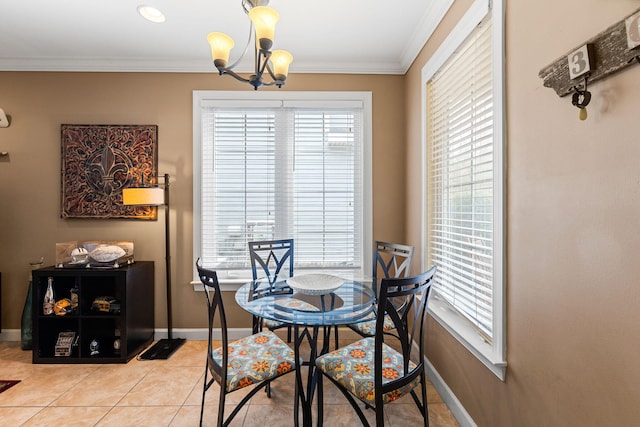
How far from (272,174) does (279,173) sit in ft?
0.23

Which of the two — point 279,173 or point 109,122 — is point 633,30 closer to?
point 279,173

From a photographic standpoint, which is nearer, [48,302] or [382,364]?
[382,364]

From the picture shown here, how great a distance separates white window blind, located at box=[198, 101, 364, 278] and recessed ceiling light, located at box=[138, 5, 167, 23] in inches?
32.3

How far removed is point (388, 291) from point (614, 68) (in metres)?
1.01

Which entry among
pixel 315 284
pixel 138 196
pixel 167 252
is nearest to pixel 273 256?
pixel 315 284

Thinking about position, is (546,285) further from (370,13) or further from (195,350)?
(195,350)

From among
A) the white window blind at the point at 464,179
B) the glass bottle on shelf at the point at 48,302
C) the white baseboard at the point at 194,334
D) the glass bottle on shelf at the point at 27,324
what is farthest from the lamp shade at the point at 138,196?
the white window blind at the point at 464,179

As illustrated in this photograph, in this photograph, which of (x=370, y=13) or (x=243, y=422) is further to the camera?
(x=370, y=13)

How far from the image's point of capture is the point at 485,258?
1535 mm

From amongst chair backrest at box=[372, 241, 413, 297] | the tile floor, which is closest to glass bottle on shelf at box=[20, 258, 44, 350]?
the tile floor

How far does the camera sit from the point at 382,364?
149 cm

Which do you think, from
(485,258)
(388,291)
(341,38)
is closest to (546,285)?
(485,258)

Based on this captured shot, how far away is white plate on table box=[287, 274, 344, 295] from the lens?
1.82 meters

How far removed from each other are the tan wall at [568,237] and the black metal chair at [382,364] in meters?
0.41
